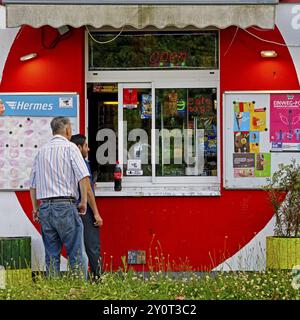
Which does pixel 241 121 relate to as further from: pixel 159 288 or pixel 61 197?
pixel 159 288

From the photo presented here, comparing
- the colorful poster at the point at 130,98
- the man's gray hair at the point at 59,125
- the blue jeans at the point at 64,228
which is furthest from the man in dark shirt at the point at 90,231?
the colorful poster at the point at 130,98

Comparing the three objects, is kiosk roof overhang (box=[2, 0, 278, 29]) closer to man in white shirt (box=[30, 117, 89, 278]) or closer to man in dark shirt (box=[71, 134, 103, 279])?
man in dark shirt (box=[71, 134, 103, 279])

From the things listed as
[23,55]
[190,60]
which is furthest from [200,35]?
[23,55]

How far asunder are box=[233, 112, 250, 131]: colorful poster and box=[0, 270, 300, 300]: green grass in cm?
343

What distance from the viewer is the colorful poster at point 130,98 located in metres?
11.9

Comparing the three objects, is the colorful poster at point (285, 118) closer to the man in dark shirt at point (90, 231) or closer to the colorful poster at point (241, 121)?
the colorful poster at point (241, 121)

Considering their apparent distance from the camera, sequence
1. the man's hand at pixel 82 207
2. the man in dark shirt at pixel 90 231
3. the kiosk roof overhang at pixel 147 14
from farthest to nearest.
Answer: the man in dark shirt at pixel 90 231, the kiosk roof overhang at pixel 147 14, the man's hand at pixel 82 207

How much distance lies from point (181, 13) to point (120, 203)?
9.10ft

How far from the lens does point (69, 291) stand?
7.62 meters

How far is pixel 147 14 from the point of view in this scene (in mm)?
10430

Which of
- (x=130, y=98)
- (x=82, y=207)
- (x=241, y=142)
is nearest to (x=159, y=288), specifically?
(x=82, y=207)

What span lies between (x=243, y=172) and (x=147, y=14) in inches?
101

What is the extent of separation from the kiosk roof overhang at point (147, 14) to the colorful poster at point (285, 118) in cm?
134
